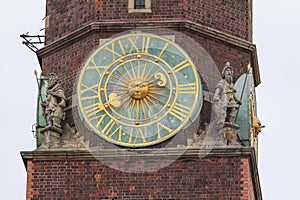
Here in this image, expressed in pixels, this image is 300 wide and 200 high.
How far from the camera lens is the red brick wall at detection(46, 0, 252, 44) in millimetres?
48250

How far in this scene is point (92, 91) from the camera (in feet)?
155

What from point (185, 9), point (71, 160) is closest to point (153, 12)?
point (185, 9)

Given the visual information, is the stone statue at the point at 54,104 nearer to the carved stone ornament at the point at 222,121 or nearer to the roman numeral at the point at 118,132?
the roman numeral at the point at 118,132

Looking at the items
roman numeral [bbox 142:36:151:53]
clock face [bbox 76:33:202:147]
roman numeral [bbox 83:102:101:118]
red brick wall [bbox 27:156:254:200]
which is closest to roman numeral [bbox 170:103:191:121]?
clock face [bbox 76:33:202:147]

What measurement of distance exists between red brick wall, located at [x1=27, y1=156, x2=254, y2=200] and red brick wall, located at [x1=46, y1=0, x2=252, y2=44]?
3381 mm

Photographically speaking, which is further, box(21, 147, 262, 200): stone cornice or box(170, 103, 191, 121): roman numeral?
box(170, 103, 191, 121): roman numeral

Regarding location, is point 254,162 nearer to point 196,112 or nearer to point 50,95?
point 196,112

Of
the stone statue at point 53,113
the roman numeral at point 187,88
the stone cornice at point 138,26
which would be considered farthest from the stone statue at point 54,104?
the roman numeral at point 187,88

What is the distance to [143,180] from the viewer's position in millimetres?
46531

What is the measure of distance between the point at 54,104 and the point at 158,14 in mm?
3001

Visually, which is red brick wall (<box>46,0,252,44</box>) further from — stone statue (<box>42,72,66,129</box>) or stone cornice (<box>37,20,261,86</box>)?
stone statue (<box>42,72,66,129</box>)

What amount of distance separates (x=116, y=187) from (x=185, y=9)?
432 cm

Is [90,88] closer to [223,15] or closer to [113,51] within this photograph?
[113,51]

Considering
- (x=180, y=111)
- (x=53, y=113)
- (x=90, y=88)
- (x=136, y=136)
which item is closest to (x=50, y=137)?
(x=53, y=113)
